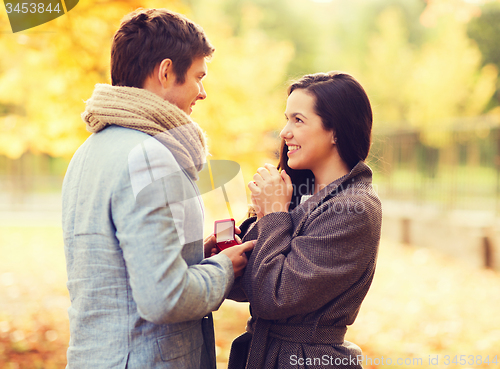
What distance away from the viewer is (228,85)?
474 centimetres

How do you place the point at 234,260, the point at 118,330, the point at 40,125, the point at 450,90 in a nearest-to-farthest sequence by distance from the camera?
the point at 118,330 → the point at 234,260 → the point at 40,125 → the point at 450,90

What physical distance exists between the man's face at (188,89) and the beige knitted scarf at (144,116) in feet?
0.27

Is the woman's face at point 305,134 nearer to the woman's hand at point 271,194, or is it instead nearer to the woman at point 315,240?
the woman at point 315,240

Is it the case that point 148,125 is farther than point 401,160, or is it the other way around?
point 401,160

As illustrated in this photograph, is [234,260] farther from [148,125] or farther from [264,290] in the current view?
[148,125]

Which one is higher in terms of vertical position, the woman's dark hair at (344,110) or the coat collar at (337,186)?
the woman's dark hair at (344,110)

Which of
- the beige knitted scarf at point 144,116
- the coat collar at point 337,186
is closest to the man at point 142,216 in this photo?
the beige knitted scarf at point 144,116

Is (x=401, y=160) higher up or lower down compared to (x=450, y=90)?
lower down

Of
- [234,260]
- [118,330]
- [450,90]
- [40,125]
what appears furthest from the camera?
[450,90]

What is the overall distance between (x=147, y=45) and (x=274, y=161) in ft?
14.8

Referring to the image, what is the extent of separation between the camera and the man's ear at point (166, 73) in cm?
159

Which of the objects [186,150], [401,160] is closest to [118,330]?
[186,150]

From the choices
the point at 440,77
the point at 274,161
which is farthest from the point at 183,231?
the point at 440,77

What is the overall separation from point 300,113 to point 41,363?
373 centimetres
